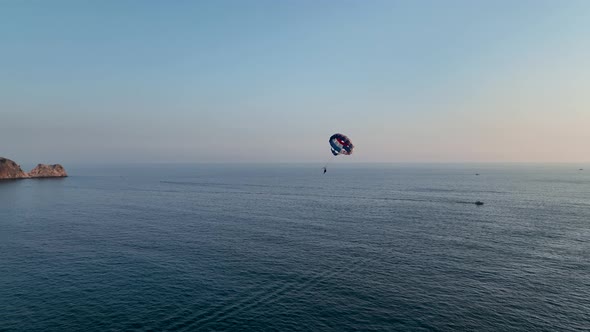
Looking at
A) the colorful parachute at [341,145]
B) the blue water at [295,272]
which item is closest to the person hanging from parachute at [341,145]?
the colorful parachute at [341,145]

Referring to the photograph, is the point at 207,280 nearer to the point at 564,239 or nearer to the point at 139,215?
the point at 139,215

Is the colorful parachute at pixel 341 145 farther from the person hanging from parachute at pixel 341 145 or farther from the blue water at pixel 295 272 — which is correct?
the blue water at pixel 295 272

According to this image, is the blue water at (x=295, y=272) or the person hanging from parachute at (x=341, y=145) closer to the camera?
the blue water at (x=295, y=272)

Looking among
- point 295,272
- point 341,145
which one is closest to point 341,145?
point 341,145

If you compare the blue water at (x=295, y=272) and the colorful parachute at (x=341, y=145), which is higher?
the colorful parachute at (x=341, y=145)

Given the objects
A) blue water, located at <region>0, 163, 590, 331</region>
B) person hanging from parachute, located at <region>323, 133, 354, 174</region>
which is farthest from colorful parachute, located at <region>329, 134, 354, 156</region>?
blue water, located at <region>0, 163, 590, 331</region>

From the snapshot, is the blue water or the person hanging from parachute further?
the person hanging from parachute

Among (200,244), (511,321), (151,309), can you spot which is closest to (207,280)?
(151,309)

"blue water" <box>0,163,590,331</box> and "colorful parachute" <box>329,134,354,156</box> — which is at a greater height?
"colorful parachute" <box>329,134,354,156</box>

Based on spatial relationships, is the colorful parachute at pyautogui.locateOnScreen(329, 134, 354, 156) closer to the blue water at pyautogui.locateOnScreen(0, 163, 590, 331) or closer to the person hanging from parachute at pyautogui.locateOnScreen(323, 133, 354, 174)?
the person hanging from parachute at pyautogui.locateOnScreen(323, 133, 354, 174)
